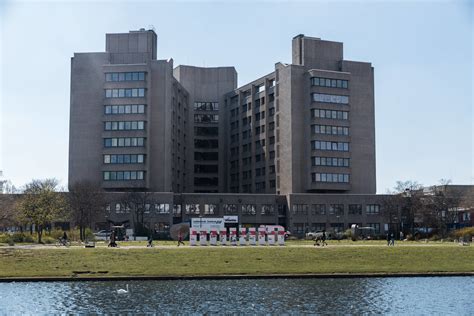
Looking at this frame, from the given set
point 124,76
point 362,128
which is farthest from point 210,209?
point 362,128

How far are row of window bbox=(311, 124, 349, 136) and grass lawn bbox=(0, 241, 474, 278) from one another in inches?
3885

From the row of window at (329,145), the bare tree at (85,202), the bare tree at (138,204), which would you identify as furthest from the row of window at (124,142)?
the row of window at (329,145)

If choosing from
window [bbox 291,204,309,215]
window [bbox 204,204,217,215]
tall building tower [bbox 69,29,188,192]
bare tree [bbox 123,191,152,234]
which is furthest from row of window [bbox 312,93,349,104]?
bare tree [bbox 123,191,152,234]

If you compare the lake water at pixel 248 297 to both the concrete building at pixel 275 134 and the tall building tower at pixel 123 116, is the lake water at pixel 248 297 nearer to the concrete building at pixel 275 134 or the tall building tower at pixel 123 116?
the concrete building at pixel 275 134

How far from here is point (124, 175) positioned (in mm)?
166000

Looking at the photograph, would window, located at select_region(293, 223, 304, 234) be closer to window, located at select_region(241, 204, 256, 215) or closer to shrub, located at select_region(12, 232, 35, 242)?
window, located at select_region(241, 204, 256, 215)

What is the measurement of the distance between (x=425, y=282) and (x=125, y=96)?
411ft

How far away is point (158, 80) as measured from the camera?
562ft

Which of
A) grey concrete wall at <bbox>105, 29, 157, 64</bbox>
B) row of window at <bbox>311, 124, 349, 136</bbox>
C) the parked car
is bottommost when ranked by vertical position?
the parked car

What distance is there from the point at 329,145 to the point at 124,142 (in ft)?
184

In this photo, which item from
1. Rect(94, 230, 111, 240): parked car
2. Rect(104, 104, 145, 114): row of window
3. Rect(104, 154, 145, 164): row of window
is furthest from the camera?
Rect(104, 104, 145, 114): row of window

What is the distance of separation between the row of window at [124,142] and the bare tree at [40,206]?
4679 cm

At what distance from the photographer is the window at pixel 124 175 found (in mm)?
165625

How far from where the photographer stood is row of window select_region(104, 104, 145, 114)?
549ft
